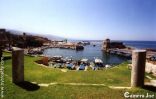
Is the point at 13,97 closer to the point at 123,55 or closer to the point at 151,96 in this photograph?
the point at 151,96

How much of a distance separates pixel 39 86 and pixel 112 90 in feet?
17.7

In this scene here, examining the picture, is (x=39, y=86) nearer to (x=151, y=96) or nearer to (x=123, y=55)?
(x=151, y=96)

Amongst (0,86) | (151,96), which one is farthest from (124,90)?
(0,86)

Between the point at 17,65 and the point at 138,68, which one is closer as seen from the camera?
the point at 138,68

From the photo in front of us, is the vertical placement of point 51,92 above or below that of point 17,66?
below

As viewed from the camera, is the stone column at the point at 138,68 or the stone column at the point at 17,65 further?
the stone column at the point at 17,65

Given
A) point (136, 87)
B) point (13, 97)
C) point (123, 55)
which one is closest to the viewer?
point (13, 97)

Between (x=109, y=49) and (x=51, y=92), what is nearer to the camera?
(x=51, y=92)

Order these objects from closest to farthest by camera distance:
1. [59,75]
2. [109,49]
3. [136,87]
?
[136,87] < [59,75] < [109,49]

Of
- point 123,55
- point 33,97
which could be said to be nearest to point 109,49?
point 123,55

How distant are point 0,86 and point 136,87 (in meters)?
9.77

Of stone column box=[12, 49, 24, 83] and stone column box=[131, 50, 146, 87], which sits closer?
stone column box=[131, 50, 146, 87]

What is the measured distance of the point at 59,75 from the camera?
1795 centimetres

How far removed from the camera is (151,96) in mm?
11539
